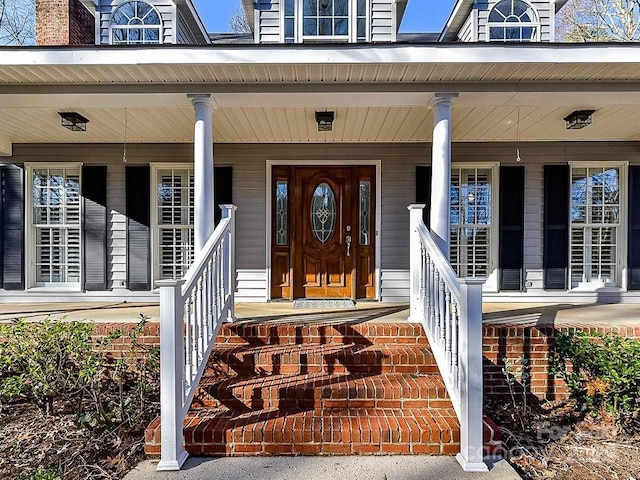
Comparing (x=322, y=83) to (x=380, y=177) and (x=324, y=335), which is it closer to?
(x=380, y=177)

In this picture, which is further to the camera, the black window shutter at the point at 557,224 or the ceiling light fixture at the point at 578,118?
the black window shutter at the point at 557,224

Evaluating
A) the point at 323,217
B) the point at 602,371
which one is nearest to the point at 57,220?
the point at 323,217

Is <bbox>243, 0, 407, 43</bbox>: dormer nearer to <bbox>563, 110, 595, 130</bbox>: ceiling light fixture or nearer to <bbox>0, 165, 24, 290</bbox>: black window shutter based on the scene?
<bbox>563, 110, 595, 130</bbox>: ceiling light fixture

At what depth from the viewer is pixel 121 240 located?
5496 millimetres

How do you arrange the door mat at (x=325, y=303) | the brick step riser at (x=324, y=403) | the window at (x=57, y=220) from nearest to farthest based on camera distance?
the brick step riser at (x=324, y=403) < the door mat at (x=325, y=303) < the window at (x=57, y=220)

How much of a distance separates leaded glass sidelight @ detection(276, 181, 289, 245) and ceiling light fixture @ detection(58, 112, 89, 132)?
2421 mm

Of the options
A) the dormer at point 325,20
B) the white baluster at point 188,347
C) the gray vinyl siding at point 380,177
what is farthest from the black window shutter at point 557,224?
Answer: the white baluster at point 188,347

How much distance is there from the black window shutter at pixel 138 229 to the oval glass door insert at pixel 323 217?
2254mm

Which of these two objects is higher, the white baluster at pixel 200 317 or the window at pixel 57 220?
A: the window at pixel 57 220

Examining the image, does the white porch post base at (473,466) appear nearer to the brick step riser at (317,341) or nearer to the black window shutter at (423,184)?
the brick step riser at (317,341)

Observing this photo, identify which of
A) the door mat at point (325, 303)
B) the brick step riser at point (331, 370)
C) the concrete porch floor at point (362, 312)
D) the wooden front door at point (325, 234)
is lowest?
the brick step riser at point (331, 370)

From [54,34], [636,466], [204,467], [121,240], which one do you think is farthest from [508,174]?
[54,34]

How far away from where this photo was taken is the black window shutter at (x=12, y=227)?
5359mm

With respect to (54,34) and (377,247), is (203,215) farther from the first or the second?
(54,34)
